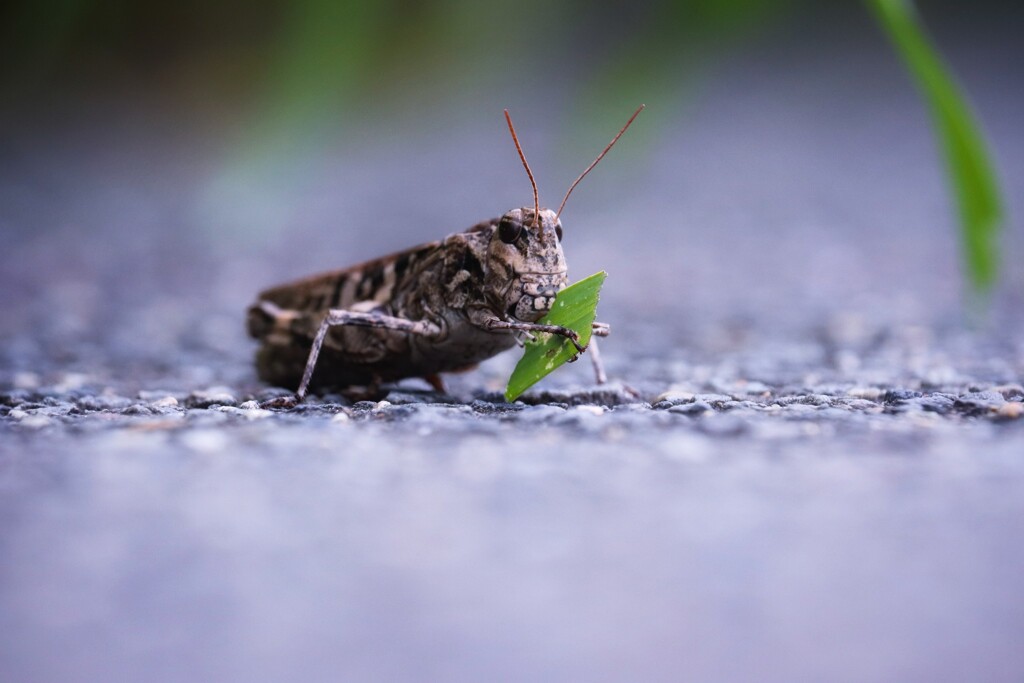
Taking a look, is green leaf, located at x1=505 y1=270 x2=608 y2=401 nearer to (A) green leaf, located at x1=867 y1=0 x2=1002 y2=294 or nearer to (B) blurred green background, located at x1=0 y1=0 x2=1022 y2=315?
(A) green leaf, located at x1=867 y1=0 x2=1002 y2=294

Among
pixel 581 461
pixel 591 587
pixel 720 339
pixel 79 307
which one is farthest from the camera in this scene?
pixel 79 307

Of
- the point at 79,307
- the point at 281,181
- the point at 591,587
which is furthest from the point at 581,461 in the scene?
the point at 281,181

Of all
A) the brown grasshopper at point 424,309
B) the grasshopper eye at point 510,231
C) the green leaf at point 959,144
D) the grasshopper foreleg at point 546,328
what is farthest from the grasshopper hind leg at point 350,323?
the green leaf at point 959,144

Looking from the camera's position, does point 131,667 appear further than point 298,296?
No

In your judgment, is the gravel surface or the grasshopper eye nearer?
the gravel surface

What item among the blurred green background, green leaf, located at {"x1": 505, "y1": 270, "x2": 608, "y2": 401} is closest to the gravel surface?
green leaf, located at {"x1": 505, "y1": 270, "x2": 608, "y2": 401}

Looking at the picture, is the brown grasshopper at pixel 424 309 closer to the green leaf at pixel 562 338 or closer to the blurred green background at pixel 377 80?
the green leaf at pixel 562 338

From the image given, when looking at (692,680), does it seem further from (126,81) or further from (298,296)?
(126,81)
